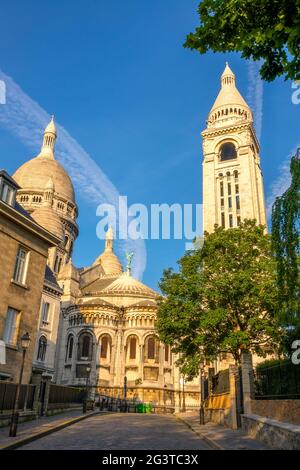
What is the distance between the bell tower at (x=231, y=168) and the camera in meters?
61.9

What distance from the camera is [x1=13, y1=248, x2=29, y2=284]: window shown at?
20750 mm

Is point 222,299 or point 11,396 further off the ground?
point 222,299

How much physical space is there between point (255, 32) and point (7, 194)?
1611cm

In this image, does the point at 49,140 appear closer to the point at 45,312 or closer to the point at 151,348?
the point at 45,312

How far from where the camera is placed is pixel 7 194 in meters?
21.0

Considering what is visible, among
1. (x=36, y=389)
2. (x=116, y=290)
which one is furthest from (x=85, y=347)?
(x=36, y=389)

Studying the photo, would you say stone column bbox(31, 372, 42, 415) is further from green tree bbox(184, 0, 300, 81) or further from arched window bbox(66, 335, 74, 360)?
arched window bbox(66, 335, 74, 360)

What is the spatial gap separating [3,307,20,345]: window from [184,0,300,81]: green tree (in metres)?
15.6

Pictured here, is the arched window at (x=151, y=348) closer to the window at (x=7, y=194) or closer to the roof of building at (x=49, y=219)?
the roof of building at (x=49, y=219)

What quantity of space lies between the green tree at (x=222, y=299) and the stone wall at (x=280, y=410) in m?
6.40

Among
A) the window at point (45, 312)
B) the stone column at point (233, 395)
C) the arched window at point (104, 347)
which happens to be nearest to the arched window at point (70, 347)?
the arched window at point (104, 347)

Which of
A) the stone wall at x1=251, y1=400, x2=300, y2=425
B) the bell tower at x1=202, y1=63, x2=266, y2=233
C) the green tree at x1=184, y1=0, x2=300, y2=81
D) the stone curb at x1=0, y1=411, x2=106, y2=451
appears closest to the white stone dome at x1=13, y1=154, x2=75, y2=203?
the bell tower at x1=202, y1=63, x2=266, y2=233

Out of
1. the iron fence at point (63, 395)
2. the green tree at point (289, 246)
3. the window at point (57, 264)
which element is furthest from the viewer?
the window at point (57, 264)
